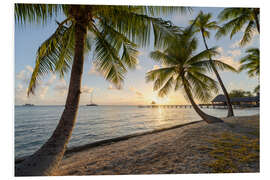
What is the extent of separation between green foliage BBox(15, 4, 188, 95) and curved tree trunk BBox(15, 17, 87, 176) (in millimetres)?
409

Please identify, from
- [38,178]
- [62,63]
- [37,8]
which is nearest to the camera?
[38,178]

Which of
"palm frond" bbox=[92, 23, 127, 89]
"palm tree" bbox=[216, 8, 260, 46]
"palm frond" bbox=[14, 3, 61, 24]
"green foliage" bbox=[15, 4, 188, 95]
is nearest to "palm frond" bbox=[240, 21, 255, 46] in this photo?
"palm tree" bbox=[216, 8, 260, 46]

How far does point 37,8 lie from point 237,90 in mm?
4214

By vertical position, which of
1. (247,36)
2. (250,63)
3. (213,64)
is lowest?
(250,63)

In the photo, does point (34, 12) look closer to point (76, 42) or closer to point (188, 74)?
point (76, 42)

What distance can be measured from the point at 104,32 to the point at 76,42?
0.66 meters

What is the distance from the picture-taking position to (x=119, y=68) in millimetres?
2322

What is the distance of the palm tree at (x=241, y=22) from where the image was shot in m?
2.48

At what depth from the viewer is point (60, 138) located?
52.3 inches

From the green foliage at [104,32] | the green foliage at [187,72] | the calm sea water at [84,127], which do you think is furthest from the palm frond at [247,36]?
the calm sea water at [84,127]

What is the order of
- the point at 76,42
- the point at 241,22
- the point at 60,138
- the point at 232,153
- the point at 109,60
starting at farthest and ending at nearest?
the point at 241,22, the point at 109,60, the point at 232,153, the point at 76,42, the point at 60,138

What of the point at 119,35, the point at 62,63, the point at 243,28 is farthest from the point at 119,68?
the point at 243,28

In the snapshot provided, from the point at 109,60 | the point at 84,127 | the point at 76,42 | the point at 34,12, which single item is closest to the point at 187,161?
the point at 109,60
